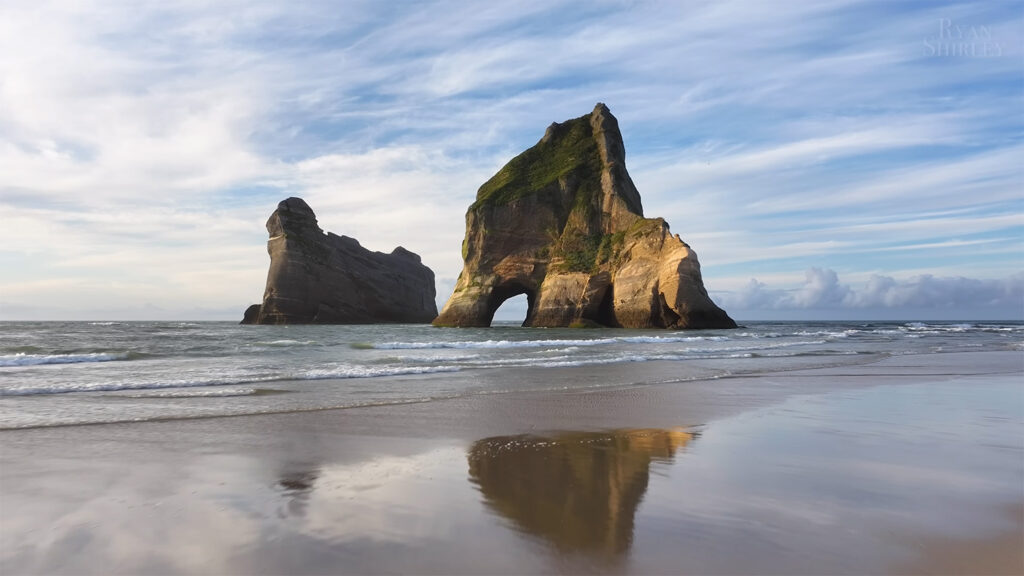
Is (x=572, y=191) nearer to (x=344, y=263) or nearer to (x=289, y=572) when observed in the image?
(x=344, y=263)

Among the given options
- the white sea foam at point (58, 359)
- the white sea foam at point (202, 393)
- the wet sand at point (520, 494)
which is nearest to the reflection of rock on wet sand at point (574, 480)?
the wet sand at point (520, 494)

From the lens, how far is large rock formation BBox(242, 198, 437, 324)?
63.8 meters

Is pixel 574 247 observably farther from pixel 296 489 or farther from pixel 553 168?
pixel 296 489

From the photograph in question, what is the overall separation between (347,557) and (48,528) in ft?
5.55

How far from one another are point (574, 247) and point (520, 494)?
1780 inches

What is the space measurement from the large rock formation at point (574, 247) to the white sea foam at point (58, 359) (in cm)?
3031

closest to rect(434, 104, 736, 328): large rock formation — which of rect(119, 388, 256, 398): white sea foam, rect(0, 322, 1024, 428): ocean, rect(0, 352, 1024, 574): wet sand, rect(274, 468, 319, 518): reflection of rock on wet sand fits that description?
rect(0, 322, 1024, 428): ocean

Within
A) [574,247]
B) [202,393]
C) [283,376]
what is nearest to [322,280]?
[574,247]

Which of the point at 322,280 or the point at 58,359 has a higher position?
the point at 322,280

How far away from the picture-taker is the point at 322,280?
220ft

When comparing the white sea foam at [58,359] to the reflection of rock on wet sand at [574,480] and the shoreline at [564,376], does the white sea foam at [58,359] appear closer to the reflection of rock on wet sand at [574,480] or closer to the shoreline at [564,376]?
the shoreline at [564,376]

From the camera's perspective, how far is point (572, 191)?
51906mm

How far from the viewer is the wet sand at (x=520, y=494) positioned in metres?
2.60

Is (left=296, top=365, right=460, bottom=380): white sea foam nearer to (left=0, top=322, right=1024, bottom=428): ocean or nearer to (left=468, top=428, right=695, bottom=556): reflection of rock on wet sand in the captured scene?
(left=0, top=322, right=1024, bottom=428): ocean
